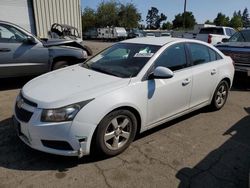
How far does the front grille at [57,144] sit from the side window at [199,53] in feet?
8.51

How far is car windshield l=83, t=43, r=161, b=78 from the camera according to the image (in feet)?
12.4

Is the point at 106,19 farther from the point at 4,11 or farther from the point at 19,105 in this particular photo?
the point at 19,105

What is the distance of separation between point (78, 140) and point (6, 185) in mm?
895

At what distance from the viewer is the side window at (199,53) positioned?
4.54m

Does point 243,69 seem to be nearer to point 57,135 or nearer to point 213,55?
point 213,55

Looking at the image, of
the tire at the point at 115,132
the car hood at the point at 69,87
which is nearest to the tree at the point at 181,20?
the car hood at the point at 69,87

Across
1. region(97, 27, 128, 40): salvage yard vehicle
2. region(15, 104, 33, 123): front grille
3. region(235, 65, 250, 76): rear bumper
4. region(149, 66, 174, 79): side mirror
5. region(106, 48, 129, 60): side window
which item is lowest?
region(97, 27, 128, 40): salvage yard vehicle

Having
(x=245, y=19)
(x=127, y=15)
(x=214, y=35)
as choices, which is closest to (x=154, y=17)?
(x=245, y=19)

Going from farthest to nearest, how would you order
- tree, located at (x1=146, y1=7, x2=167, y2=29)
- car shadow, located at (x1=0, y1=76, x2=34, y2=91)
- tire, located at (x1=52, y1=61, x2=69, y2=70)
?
A: 1. tree, located at (x1=146, y1=7, x2=167, y2=29)
2. tire, located at (x1=52, y1=61, x2=69, y2=70)
3. car shadow, located at (x1=0, y1=76, x2=34, y2=91)

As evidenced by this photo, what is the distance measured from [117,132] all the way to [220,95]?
112 inches

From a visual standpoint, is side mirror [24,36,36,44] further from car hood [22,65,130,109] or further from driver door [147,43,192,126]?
driver door [147,43,192,126]

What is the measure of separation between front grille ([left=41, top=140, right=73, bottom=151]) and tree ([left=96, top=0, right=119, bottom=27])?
5785 cm

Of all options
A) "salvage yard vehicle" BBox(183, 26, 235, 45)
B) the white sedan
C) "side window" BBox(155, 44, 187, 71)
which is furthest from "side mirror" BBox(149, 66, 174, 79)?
"salvage yard vehicle" BBox(183, 26, 235, 45)

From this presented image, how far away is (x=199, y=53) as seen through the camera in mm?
4715
